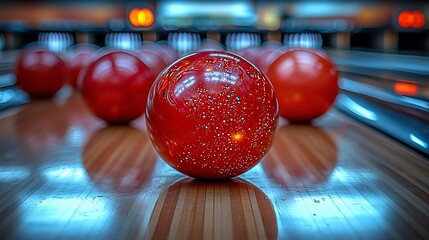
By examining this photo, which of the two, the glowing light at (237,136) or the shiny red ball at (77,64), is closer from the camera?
the glowing light at (237,136)

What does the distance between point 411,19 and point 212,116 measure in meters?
9.62

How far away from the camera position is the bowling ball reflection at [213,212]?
139 cm

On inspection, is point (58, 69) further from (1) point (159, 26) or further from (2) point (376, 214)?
(1) point (159, 26)

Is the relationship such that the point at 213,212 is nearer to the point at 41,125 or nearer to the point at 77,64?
the point at 41,125

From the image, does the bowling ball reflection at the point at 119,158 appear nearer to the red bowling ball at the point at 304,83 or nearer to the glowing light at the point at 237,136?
the glowing light at the point at 237,136

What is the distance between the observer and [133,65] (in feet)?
9.70

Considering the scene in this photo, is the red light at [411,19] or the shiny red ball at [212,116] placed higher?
the red light at [411,19]

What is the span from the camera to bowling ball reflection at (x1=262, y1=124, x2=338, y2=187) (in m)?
1.95

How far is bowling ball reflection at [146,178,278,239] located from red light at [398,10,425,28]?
9296mm

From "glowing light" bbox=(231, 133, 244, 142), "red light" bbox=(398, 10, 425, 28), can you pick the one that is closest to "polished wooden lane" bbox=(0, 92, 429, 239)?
"glowing light" bbox=(231, 133, 244, 142)

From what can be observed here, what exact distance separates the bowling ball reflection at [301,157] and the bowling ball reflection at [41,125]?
978mm

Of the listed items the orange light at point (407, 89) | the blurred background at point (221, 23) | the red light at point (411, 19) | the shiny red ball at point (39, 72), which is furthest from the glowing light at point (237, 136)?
the red light at point (411, 19)

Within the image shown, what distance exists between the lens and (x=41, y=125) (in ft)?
9.99

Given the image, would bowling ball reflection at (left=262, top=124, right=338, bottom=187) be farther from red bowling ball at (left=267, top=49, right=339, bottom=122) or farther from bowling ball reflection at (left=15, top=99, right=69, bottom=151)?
bowling ball reflection at (left=15, top=99, right=69, bottom=151)
